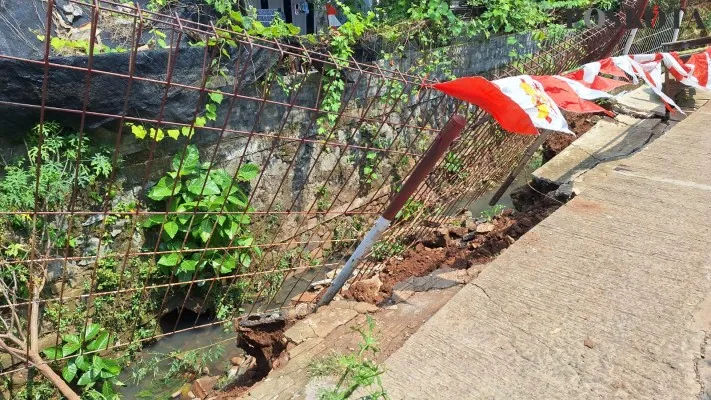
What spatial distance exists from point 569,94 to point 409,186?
1494mm

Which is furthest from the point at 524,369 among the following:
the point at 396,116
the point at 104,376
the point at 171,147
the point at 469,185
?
the point at 396,116

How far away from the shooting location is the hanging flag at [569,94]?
9.84ft

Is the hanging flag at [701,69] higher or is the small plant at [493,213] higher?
the hanging flag at [701,69]

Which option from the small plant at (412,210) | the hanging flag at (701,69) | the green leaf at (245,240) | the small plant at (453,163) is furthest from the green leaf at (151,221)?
the hanging flag at (701,69)

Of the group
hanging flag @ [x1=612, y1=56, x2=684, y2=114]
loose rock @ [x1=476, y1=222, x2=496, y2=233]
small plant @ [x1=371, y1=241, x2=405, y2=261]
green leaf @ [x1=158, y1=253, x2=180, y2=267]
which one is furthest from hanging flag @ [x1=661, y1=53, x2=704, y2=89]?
green leaf @ [x1=158, y1=253, x2=180, y2=267]

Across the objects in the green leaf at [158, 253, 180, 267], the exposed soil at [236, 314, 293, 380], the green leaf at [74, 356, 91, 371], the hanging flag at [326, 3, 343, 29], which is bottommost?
the green leaf at [74, 356, 91, 371]

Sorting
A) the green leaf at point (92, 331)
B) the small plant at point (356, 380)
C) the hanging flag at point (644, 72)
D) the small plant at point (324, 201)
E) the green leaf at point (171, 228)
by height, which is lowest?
the green leaf at point (92, 331)

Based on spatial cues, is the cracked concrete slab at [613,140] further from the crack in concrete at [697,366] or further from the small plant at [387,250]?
the crack in concrete at [697,366]

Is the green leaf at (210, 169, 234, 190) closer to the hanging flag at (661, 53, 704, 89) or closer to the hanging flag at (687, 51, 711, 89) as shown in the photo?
the hanging flag at (661, 53, 704, 89)

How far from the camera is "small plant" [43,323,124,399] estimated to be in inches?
139

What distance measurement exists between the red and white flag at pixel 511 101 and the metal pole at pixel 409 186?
22cm

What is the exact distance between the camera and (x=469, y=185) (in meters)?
3.56

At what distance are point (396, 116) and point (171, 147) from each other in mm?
2657

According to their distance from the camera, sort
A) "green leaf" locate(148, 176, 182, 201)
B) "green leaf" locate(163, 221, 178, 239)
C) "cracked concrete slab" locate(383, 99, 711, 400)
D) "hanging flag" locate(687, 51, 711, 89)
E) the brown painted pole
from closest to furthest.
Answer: "cracked concrete slab" locate(383, 99, 711, 400) < the brown painted pole < "green leaf" locate(163, 221, 178, 239) < "green leaf" locate(148, 176, 182, 201) < "hanging flag" locate(687, 51, 711, 89)
